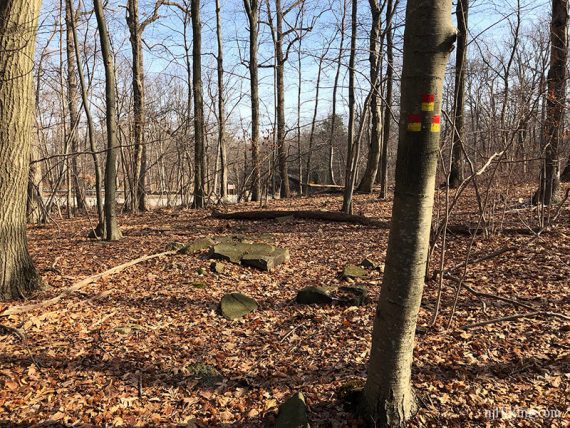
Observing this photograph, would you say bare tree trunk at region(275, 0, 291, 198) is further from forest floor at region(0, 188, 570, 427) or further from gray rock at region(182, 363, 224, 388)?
gray rock at region(182, 363, 224, 388)

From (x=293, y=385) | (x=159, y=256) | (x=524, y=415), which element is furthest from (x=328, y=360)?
(x=159, y=256)

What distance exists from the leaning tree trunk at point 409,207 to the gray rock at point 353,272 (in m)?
3.33

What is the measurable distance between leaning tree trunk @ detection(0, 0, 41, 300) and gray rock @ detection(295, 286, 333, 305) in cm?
358

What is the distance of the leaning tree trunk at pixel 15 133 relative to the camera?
4680 mm

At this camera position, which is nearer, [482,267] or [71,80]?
[482,267]

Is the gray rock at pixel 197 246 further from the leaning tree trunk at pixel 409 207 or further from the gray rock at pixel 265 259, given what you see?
the leaning tree trunk at pixel 409 207

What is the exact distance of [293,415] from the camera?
2.78 metres

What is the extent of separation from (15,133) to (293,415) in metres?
4.75

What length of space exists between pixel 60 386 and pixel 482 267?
591 cm

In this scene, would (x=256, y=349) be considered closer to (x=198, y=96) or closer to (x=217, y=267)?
(x=217, y=267)

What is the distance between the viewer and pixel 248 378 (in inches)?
140

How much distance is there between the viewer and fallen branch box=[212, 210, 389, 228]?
9.80 metres

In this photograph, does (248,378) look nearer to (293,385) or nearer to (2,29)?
(293,385)

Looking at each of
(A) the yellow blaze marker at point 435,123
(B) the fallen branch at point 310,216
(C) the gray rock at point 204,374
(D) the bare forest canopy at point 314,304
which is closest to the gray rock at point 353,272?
(D) the bare forest canopy at point 314,304
